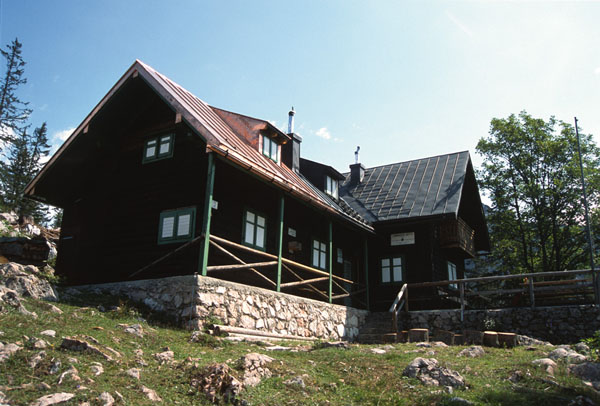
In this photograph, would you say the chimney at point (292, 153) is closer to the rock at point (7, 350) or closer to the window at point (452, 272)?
the window at point (452, 272)

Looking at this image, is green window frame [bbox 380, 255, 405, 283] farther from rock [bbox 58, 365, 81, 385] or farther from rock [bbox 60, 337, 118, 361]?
rock [bbox 58, 365, 81, 385]

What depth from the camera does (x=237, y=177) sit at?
15422 millimetres

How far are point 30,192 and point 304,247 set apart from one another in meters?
8.95

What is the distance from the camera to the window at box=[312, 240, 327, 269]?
752 inches

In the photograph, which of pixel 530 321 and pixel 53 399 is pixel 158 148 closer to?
pixel 53 399

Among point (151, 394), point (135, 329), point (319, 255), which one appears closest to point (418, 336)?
point (319, 255)

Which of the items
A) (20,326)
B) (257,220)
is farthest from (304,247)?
(20,326)

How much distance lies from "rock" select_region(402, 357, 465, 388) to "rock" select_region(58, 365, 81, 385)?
16.5 feet

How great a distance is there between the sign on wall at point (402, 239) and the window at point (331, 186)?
10.6ft

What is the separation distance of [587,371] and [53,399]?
330 inches

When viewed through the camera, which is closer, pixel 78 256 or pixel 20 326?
pixel 20 326

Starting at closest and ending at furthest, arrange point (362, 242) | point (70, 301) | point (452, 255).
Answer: point (70, 301) → point (362, 242) → point (452, 255)

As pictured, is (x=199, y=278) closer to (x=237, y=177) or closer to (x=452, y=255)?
(x=237, y=177)

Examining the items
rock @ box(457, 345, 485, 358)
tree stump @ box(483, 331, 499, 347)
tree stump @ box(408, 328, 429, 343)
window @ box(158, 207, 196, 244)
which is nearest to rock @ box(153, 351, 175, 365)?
window @ box(158, 207, 196, 244)
